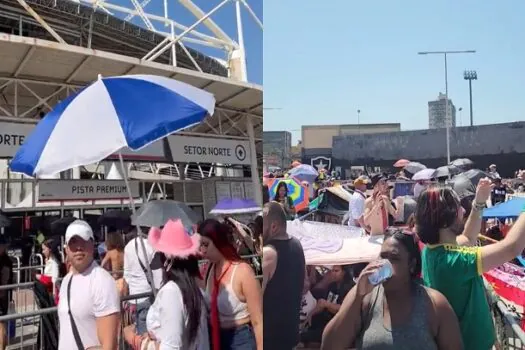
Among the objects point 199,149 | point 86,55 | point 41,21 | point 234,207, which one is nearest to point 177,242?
point 234,207

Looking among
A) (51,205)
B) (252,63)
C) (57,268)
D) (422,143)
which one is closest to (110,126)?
(252,63)

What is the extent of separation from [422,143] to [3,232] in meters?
2.89

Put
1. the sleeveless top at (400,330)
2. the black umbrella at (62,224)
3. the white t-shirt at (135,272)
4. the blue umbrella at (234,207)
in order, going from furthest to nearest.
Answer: the black umbrella at (62,224), the white t-shirt at (135,272), the blue umbrella at (234,207), the sleeveless top at (400,330)

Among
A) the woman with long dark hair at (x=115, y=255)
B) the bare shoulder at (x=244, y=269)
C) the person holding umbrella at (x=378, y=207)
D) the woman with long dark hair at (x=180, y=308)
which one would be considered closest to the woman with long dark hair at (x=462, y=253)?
the person holding umbrella at (x=378, y=207)

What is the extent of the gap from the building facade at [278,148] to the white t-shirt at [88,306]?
91 centimetres

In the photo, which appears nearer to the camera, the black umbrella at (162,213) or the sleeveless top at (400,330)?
the sleeveless top at (400,330)

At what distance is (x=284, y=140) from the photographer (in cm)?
156

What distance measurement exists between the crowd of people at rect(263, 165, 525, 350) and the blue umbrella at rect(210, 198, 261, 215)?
1.56ft

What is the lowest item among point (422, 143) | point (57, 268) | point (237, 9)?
point (57, 268)

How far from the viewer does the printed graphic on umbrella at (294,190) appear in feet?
5.19

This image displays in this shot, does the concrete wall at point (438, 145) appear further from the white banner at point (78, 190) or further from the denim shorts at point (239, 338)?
the white banner at point (78, 190)

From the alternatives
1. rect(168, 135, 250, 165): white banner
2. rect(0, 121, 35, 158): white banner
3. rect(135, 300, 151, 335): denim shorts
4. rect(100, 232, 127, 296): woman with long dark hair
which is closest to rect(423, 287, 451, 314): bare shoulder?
rect(168, 135, 250, 165): white banner

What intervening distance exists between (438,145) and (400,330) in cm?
47

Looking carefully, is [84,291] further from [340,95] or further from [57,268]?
[57,268]
